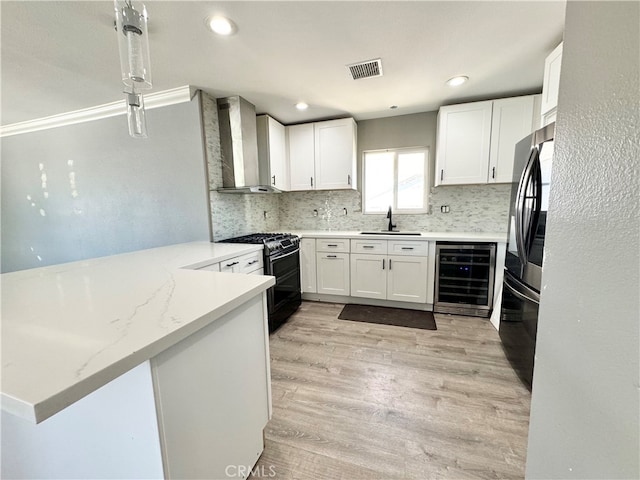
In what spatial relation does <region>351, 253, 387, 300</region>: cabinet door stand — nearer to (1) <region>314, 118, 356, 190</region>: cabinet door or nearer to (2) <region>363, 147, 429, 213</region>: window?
(2) <region>363, 147, 429, 213</region>: window

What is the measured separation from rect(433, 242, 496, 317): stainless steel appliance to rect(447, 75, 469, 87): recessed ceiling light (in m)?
1.56

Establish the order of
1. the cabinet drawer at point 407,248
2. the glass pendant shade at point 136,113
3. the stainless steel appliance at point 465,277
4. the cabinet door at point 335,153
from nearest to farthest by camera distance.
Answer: the glass pendant shade at point 136,113 < the stainless steel appliance at point 465,277 < the cabinet drawer at point 407,248 < the cabinet door at point 335,153

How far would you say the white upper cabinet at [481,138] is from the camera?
8.66ft

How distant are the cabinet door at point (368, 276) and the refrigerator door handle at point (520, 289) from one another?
3.96 feet

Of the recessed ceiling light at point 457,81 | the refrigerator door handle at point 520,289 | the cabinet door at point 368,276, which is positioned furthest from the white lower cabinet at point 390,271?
the recessed ceiling light at point 457,81

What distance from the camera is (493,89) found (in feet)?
8.30

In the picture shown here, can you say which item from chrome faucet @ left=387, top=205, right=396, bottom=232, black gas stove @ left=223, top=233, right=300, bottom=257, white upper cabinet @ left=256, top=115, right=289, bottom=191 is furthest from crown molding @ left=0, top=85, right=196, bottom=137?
chrome faucet @ left=387, top=205, right=396, bottom=232

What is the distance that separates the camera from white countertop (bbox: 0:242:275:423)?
503 millimetres

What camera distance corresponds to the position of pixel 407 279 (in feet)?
9.73

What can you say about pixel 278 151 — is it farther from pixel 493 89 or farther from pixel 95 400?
pixel 95 400

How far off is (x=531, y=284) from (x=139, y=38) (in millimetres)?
2532

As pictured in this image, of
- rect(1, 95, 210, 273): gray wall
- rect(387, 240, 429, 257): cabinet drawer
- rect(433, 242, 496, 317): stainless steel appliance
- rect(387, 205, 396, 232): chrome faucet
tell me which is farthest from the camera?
rect(387, 205, 396, 232): chrome faucet

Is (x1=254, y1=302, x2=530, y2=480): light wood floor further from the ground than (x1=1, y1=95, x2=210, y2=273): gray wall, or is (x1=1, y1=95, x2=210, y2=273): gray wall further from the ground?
(x1=1, y1=95, x2=210, y2=273): gray wall

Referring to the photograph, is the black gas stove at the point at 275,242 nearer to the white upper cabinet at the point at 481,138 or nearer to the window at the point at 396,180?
the window at the point at 396,180
